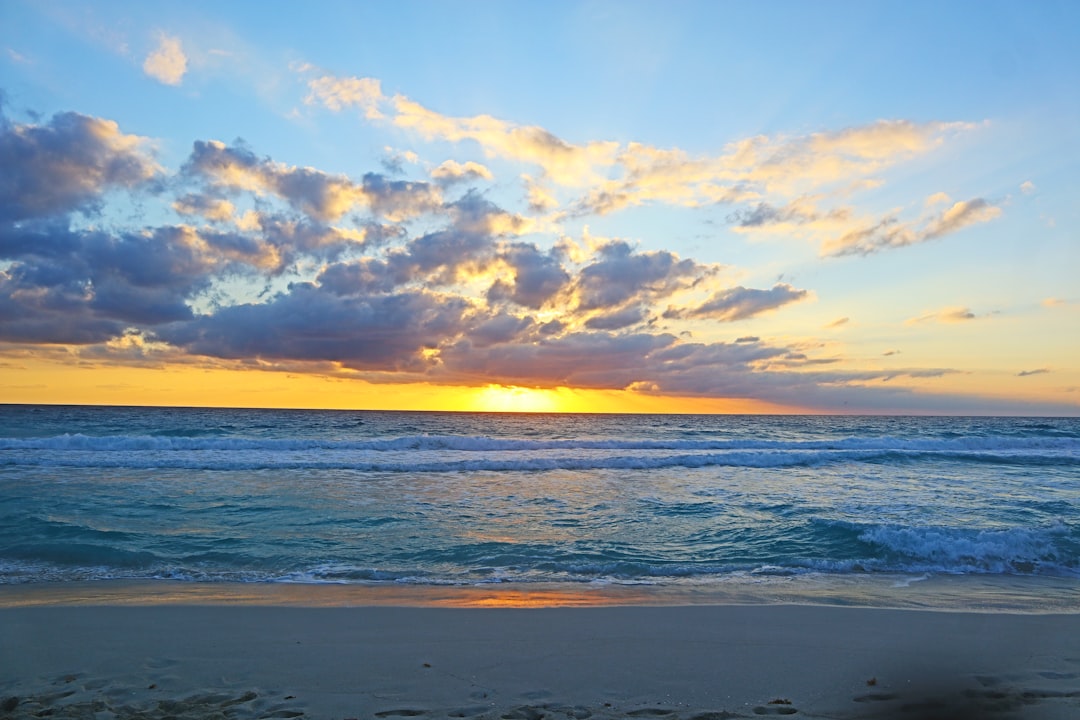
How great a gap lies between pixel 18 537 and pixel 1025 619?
1637 centimetres

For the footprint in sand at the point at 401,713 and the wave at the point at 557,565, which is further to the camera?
the wave at the point at 557,565

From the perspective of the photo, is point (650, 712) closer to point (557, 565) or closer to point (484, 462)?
point (557, 565)

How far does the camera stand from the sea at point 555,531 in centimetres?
934

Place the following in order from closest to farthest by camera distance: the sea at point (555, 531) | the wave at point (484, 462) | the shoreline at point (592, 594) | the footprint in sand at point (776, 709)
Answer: the footprint in sand at point (776, 709) < the shoreline at point (592, 594) < the sea at point (555, 531) < the wave at point (484, 462)

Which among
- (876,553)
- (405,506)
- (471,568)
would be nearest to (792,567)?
(876,553)

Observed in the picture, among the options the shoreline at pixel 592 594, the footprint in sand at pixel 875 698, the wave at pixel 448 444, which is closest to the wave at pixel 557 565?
the shoreline at pixel 592 594

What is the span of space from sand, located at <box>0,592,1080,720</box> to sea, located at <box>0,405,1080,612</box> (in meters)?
1.24

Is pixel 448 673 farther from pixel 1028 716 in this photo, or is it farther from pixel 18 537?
pixel 18 537

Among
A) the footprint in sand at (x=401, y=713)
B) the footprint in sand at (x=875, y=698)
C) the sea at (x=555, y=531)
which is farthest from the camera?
the sea at (x=555, y=531)

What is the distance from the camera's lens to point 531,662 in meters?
5.97

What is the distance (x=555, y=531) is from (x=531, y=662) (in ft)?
23.6

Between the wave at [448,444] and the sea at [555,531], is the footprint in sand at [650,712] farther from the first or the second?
the wave at [448,444]

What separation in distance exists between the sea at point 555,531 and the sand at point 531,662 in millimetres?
1245

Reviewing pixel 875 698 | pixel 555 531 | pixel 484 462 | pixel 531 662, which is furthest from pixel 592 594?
pixel 484 462
